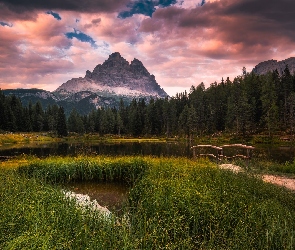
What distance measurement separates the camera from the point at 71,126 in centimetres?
15750

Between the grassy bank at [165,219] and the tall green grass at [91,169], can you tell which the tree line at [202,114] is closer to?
the tall green grass at [91,169]

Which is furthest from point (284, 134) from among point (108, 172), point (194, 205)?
point (194, 205)

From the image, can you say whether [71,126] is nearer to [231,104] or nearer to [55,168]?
[231,104]

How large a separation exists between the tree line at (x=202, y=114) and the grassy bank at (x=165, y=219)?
8611 cm

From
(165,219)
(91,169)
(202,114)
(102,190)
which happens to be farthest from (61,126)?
(165,219)

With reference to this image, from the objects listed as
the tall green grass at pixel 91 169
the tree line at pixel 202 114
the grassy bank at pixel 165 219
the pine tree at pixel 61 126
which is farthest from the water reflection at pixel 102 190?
the pine tree at pixel 61 126

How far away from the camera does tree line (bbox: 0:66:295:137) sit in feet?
330

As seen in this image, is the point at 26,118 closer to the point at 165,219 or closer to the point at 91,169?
the point at 91,169

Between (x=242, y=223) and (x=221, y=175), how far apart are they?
308 inches

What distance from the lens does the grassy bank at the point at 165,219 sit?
261 inches

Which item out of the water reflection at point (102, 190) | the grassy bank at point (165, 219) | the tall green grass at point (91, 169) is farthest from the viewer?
the tall green grass at point (91, 169)

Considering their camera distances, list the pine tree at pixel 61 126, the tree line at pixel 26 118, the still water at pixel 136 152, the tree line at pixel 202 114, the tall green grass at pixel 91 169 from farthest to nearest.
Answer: the pine tree at pixel 61 126
the tree line at pixel 26 118
the tree line at pixel 202 114
the still water at pixel 136 152
the tall green grass at pixel 91 169

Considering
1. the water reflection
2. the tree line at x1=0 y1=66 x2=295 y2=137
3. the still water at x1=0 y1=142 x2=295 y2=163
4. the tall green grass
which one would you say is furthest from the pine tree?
the water reflection

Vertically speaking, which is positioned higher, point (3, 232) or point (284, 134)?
point (3, 232)
